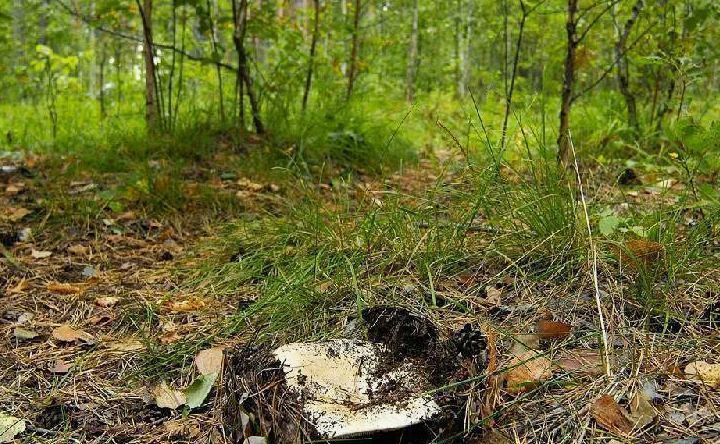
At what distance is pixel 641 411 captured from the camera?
138cm

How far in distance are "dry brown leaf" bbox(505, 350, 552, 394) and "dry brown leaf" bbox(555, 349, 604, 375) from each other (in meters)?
0.04

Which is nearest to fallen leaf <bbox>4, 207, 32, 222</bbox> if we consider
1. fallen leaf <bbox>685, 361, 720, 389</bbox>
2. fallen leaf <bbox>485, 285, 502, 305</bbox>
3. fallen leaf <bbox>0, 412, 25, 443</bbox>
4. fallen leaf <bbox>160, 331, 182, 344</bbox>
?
fallen leaf <bbox>160, 331, 182, 344</bbox>

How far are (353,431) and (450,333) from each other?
0.43 metres

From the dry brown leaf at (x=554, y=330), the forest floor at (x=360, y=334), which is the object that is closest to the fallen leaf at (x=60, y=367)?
the forest floor at (x=360, y=334)

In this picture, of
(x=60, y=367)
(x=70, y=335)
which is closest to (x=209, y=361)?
(x=60, y=367)

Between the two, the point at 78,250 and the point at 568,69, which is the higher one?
the point at 568,69

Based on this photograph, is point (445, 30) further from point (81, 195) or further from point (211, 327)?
point (211, 327)

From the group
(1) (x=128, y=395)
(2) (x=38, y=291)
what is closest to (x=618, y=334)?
(1) (x=128, y=395)

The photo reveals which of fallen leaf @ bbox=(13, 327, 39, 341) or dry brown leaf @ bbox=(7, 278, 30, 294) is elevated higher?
dry brown leaf @ bbox=(7, 278, 30, 294)

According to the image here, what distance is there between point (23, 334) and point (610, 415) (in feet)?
5.89

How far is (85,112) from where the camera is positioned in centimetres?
661

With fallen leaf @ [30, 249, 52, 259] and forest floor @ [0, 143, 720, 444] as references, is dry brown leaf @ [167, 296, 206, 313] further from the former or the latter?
fallen leaf @ [30, 249, 52, 259]

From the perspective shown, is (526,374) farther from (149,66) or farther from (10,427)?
(149,66)

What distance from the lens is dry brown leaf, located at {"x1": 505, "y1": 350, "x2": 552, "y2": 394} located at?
58.2 inches
